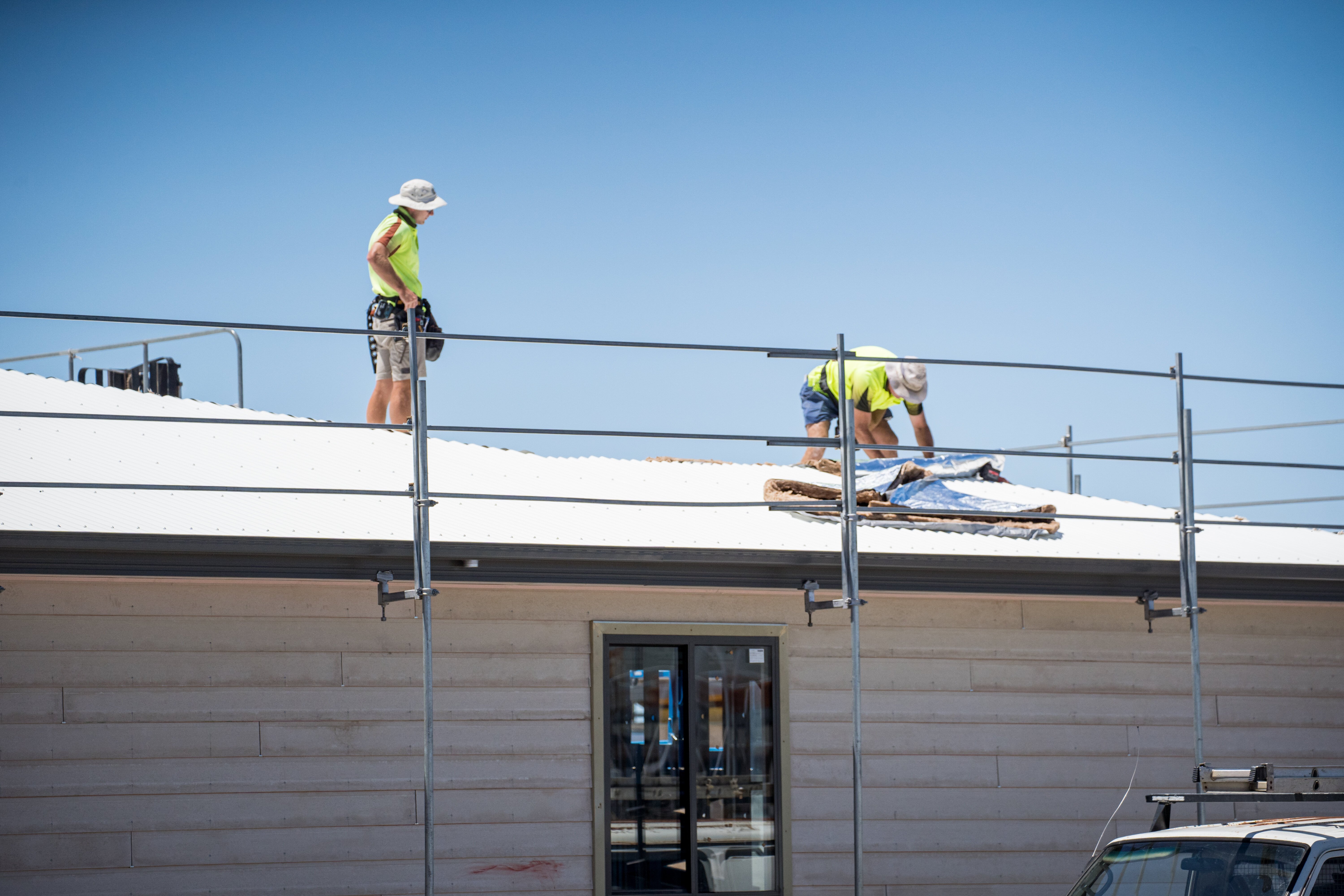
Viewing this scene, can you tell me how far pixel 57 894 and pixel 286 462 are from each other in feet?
9.78

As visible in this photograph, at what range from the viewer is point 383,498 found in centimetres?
921

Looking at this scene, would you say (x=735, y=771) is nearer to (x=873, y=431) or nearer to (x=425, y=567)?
(x=425, y=567)

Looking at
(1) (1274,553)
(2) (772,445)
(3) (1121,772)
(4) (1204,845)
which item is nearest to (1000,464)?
(1) (1274,553)

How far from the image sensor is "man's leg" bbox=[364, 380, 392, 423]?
1099 centimetres

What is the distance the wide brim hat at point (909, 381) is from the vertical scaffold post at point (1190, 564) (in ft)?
10.9

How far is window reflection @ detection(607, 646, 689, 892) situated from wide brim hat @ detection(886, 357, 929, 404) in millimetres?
4539

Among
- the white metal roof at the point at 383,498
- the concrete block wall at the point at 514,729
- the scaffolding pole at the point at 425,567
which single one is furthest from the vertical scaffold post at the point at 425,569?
the concrete block wall at the point at 514,729

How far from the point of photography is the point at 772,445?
861 cm

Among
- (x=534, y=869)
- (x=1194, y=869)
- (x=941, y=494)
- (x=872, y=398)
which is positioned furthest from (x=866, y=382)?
(x=1194, y=869)

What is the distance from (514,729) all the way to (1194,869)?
3926mm

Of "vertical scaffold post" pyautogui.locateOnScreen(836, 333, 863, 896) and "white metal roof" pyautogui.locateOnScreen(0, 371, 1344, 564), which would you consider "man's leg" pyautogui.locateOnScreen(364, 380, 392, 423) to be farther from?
"vertical scaffold post" pyautogui.locateOnScreen(836, 333, 863, 896)

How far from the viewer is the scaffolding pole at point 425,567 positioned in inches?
302

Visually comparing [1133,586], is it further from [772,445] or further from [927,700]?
[772,445]

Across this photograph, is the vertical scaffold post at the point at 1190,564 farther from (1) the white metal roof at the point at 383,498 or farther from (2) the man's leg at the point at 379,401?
Result: (2) the man's leg at the point at 379,401
